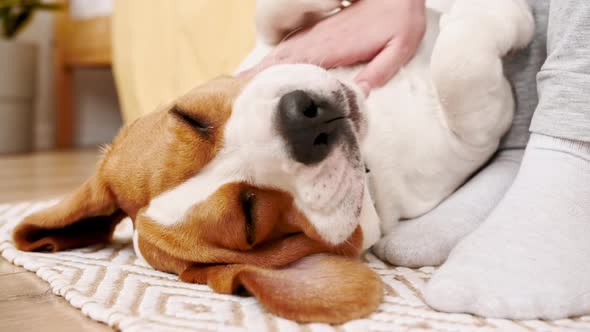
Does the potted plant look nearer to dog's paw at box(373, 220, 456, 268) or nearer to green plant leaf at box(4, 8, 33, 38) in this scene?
green plant leaf at box(4, 8, 33, 38)

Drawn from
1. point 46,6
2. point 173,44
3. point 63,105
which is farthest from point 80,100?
point 173,44

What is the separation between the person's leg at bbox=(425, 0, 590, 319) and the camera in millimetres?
801

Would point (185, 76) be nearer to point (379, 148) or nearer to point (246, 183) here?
point (379, 148)

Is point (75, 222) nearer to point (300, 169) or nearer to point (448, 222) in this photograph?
point (300, 169)

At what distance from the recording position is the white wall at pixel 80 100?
4719 mm

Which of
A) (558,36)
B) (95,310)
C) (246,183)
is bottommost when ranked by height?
(95,310)

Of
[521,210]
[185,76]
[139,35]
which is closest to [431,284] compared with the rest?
[521,210]

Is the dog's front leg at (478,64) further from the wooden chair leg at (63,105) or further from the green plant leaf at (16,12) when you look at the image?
the wooden chair leg at (63,105)

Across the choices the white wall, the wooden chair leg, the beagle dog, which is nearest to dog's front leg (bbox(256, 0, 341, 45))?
the beagle dog

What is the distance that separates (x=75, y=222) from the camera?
1.24 m

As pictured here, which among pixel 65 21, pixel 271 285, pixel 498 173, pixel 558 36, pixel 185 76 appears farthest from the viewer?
pixel 65 21

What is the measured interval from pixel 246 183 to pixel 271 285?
160 mm

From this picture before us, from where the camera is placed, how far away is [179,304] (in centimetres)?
88

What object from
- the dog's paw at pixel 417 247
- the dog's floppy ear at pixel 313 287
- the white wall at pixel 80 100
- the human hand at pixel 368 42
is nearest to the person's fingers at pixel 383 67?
the human hand at pixel 368 42
